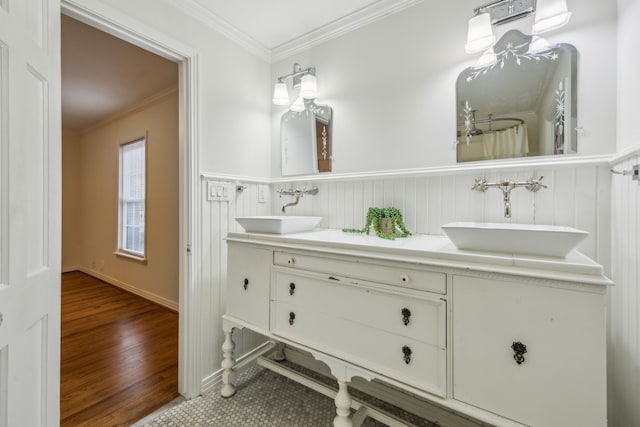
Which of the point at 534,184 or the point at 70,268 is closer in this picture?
the point at 534,184

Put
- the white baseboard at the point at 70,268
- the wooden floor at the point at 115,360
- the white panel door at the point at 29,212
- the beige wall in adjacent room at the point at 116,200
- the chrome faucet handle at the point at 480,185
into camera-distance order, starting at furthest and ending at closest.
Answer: the white baseboard at the point at 70,268
the beige wall in adjacent room at the point at 116,200
the wooden floor at the point at 115,360
the chrome faucet handle at the point at 480,185
the white panel door at the point at 29,212

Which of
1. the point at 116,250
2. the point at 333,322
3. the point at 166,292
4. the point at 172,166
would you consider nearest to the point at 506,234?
the point at 333,322

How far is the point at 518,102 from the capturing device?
53.4 inches

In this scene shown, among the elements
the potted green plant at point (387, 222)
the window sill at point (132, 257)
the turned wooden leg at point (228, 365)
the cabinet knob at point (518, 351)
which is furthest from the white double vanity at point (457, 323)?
the window sill at point (132, 257)

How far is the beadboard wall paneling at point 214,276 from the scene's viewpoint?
1815 mm

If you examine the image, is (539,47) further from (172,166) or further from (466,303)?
(172,166)

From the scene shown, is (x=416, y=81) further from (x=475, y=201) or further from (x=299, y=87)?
(x=299, y=87)

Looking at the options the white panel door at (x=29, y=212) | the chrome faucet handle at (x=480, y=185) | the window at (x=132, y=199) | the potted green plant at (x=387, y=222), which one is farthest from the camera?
the window at (x=132, y=199)

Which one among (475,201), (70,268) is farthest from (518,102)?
(70,268)

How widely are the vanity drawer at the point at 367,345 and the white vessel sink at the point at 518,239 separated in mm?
421

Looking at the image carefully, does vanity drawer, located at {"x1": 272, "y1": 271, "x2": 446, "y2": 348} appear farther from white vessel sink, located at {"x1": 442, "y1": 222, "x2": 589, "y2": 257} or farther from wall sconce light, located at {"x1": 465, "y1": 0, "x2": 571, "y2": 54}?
wall sconce light, located at {"x1": 465, "y1": 0, "x2": 571, "y2": 54}

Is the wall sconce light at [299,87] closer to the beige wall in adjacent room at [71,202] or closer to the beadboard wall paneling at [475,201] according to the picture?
A: the beadboard wall paneling at [475,201]

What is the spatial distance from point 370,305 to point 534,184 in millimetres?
942

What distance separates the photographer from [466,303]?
3.26 feet
